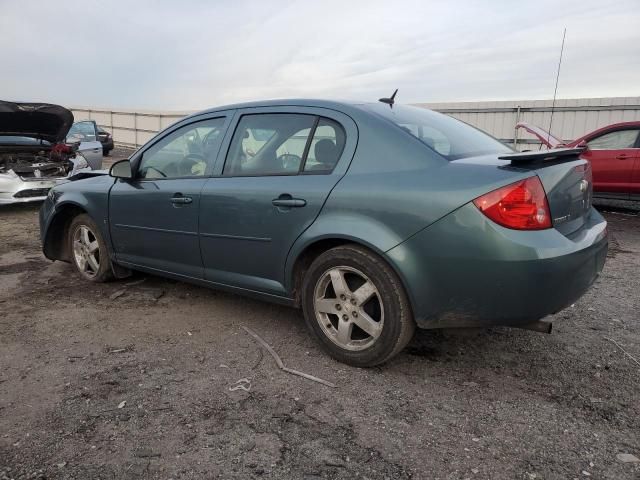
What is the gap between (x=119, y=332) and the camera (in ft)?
11.7

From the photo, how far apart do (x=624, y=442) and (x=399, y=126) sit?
1917mm

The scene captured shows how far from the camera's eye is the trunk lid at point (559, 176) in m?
2.57

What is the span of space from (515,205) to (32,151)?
8.53m

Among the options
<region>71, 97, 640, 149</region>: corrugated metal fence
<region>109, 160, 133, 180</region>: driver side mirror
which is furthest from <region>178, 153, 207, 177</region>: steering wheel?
<region>71, 97, 640, 149</region>: corrugated metal fence

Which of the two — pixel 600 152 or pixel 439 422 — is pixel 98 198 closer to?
pixel 439 422

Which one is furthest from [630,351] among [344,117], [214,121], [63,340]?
[63,340]

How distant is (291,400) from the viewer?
2.65 meters

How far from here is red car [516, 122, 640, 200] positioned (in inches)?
320

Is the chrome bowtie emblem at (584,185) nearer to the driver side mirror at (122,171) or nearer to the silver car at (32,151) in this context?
the driver side mirror at (122,171)

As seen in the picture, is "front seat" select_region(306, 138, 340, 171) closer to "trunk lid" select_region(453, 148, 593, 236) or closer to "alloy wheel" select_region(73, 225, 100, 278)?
"trunk lid" select_region(453, 148, 593, 236)

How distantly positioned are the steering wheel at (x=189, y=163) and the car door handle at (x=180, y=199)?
193mm

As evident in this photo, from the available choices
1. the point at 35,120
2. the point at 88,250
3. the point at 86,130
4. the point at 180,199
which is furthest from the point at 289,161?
the point at 86,130

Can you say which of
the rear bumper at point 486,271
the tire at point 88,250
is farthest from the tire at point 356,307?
the tire at point 88,250

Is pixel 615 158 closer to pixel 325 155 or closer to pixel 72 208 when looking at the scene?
pixel 325 155
